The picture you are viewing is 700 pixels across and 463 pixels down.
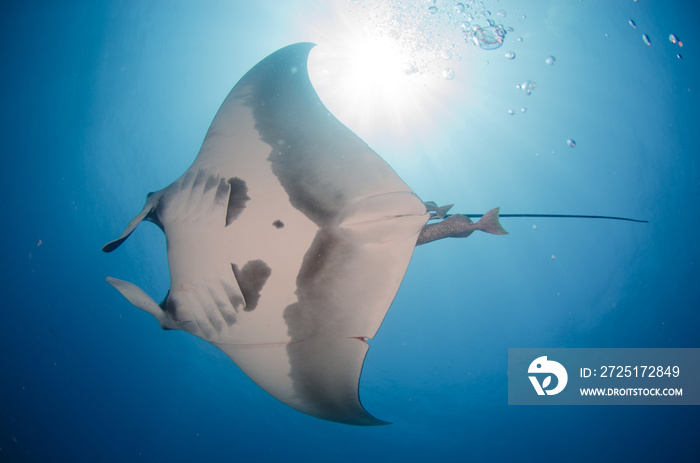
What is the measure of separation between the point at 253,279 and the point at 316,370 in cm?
75

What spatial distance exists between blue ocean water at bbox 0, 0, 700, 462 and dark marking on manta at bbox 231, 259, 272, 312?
21.1 feet

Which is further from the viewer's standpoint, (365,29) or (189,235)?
(365,29)

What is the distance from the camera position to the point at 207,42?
7.73 metres

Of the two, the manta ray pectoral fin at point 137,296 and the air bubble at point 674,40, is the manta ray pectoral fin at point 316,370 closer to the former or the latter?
the manta ray pectoral fin at point 137,296

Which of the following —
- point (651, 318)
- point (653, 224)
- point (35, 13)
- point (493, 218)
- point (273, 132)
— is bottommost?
point (273, 132)

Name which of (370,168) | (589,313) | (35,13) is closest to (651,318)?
(589,313)

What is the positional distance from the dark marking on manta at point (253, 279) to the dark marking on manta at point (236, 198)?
0.30m

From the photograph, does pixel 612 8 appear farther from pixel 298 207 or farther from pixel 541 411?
pixel 541 411

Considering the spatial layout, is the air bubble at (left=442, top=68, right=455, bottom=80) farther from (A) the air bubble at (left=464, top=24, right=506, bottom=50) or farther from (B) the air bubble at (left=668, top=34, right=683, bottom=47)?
(B) the air bubble at (left=668, top=34, right=683, bottom=47)

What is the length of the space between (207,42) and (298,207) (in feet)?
26.1

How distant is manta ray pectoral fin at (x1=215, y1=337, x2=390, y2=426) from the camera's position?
2.05m

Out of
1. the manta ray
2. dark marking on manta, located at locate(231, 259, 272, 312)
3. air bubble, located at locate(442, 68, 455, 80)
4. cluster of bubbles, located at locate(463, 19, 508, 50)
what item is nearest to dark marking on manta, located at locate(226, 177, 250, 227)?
the manta ray

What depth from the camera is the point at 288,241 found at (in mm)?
1952

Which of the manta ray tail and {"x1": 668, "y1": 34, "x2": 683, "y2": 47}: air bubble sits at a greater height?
{"x1": 668, "y1": 34, "x2": 683, "y2": 47}: air bubble
